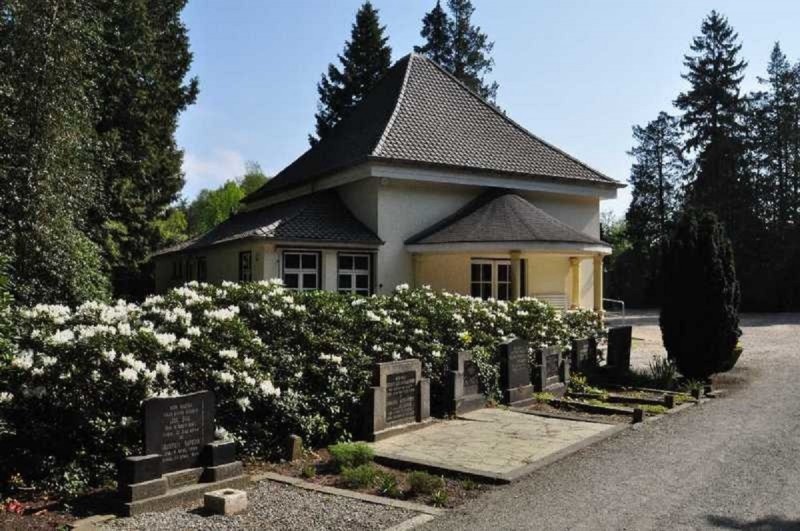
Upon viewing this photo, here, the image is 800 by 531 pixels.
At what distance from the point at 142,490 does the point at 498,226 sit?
47.9ft

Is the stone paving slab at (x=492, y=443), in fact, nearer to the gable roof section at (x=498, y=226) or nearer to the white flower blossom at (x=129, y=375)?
the white flower blossom at (x=129, y=375)

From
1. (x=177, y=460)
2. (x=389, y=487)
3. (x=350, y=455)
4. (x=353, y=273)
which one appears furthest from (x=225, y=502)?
(x=353, y=273)

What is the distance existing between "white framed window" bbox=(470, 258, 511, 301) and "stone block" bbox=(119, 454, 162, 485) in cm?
1518

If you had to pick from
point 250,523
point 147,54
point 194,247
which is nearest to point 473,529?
point 250,523

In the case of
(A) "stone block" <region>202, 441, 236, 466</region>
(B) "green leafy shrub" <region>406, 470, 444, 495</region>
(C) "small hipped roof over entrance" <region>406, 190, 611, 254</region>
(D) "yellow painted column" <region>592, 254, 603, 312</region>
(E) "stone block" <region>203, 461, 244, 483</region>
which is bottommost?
(B) "green leafy shrub" <region>406, 470, 444, 495</region>

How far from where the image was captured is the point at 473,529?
5.97 metres

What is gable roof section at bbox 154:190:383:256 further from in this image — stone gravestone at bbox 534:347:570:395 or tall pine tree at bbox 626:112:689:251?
tall pine tree at bbox 626:112:689:251

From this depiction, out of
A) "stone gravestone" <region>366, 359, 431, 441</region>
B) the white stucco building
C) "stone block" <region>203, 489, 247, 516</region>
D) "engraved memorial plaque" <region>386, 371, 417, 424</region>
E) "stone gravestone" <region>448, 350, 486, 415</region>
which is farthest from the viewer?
the white stucco building

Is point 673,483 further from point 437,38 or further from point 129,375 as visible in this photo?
point 437,38

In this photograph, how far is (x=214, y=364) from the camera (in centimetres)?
828

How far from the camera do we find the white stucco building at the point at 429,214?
1930 centimetres

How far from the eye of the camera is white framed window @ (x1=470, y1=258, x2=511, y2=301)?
21.1 meters

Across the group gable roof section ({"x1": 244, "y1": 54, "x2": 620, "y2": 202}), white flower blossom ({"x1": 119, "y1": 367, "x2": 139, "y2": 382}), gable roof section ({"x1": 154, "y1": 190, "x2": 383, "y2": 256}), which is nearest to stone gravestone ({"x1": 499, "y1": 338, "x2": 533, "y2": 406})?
white flower blossom ({"x1": 119, "y1": 367, "x2": 139, "y2": 382})

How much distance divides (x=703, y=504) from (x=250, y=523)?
419 cm
